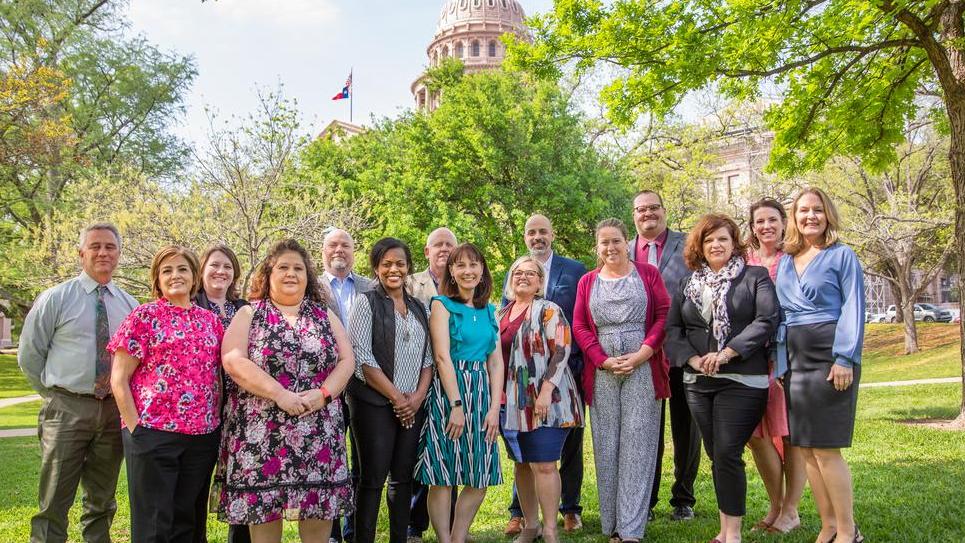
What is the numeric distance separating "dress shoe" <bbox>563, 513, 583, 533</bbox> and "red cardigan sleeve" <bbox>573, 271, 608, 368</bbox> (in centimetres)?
128

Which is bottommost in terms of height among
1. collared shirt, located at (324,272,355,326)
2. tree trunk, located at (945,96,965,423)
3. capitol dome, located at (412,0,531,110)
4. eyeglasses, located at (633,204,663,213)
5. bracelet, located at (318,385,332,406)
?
bracelet, located at (318,385,332,406)

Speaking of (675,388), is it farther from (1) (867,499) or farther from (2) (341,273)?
(2) (341,273)

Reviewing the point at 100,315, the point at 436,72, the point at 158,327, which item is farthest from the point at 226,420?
the point at 436,72

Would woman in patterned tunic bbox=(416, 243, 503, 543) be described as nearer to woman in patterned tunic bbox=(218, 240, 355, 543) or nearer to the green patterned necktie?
woman in patterned tunic bbox=(218, 240, 355, 543)

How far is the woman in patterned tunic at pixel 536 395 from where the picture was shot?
4.86 m

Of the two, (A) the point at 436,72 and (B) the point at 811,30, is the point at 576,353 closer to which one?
(B) the point at 811,30

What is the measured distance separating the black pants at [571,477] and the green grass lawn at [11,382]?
78.2ft

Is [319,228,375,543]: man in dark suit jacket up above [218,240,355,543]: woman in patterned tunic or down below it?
above

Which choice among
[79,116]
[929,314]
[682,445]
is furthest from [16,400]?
[929,314]

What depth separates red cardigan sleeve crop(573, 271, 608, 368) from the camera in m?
5.07

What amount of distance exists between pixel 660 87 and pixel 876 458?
5.27 metres

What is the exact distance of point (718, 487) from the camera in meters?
4.63

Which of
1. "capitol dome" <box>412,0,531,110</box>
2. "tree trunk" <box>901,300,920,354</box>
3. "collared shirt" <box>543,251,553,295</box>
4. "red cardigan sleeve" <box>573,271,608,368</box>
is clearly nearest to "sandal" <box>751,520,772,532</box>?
"red cardigan sleeve" <box>573,271,608,368</box>

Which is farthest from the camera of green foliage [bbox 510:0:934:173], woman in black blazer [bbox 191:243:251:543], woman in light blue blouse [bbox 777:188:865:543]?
green foliage [bbox 510:0:934:173]
